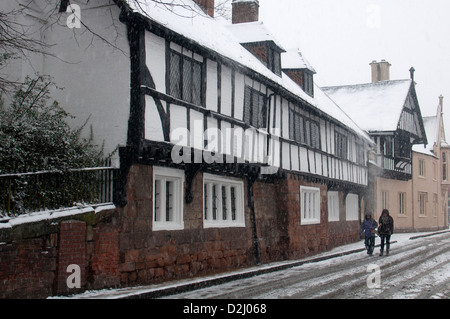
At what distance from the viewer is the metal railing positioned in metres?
8.78

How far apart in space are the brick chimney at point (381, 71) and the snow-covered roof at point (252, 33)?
26.6m

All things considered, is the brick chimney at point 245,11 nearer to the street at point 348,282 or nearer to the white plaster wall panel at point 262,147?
the white plaster wall panel at point 262,147

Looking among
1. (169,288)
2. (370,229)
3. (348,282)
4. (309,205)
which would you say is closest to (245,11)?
(309,205)

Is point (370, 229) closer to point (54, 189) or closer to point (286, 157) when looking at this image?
point (286, 157)

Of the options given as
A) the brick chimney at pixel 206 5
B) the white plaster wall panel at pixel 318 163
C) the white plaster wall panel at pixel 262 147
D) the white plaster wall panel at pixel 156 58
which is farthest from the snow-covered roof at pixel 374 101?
the white plaster wall panel at pixel 156 58

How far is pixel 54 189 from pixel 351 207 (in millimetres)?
20423

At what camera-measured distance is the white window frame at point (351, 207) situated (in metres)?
26.5

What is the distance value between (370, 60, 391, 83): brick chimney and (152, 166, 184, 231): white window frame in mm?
34825

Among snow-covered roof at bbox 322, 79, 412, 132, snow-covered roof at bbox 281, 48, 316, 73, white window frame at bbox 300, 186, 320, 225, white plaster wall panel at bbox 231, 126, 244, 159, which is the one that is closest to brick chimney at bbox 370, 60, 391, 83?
snow-covered roof at bbox 322, 79, 412, 132

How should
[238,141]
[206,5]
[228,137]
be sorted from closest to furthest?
1. [228,137]
2. [238,141]
3. [206,5]

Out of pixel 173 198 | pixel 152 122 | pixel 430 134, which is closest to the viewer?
pixel 152 122

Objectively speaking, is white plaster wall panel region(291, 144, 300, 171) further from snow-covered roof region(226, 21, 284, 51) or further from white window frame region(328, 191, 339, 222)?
white window frame region(328, 191, 339, 222)

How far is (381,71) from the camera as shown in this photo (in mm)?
43625
